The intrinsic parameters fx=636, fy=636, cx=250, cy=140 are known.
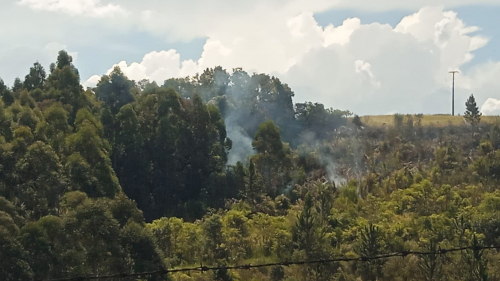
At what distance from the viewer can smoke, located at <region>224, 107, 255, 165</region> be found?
189ft

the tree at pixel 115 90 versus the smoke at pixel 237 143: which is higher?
the tree at pixel 115 90

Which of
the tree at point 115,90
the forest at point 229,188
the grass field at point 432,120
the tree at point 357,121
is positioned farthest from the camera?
the tree at point 357,121

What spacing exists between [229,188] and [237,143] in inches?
488

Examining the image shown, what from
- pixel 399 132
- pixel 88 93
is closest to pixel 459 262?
pixel 399 132

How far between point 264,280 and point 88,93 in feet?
95.5

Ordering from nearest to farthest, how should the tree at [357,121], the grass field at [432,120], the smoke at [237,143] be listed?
the smoke at [237,143]
the grass field at [432,120]
the tree at [357,121]

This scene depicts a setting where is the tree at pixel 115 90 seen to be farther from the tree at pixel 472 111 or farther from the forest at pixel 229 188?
the tree at pixel 472 111

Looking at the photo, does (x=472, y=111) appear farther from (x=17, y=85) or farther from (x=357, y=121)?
(x=17, y=85)

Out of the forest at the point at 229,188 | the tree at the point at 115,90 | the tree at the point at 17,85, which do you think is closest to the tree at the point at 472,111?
the forest at the point at 229,188

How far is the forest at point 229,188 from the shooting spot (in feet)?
87.2

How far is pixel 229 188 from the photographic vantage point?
156 ft

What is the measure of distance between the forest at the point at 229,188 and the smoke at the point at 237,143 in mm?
155

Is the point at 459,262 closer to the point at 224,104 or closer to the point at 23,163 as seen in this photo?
the point at 23,163

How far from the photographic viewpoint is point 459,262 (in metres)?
27.0
